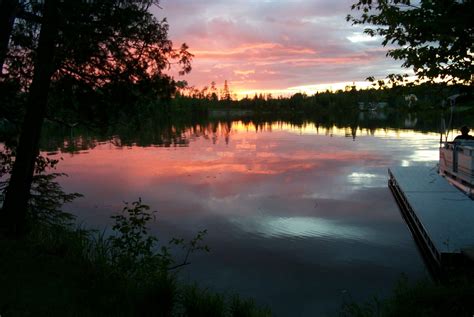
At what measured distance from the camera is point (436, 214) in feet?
44.5

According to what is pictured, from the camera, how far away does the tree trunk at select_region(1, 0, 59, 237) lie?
9.13 meters

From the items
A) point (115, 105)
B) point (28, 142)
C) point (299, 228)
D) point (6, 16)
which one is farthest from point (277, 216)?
point (6, 16)

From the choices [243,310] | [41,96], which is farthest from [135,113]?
[243,310]

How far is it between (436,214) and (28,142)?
39.0 ft

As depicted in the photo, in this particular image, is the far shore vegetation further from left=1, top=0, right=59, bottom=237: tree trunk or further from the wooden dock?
the wooden dock

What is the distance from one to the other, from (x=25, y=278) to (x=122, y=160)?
989 inches

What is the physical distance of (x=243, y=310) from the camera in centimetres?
701

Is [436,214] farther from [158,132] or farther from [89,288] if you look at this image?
[158,132]

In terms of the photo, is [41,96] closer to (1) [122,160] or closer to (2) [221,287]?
(2) [221,287]

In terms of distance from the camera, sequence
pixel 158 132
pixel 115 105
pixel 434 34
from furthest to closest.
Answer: pixel 158 132, pixel 115 105, pixel 434 34

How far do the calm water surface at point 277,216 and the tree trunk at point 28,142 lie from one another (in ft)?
13.7

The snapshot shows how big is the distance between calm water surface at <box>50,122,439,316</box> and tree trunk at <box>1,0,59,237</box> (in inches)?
165

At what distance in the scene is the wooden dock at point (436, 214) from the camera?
1023cm

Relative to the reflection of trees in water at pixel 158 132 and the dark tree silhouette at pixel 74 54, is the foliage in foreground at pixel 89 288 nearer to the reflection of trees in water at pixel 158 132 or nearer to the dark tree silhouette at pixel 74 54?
the dark tree silhouette at pixel 74 54
